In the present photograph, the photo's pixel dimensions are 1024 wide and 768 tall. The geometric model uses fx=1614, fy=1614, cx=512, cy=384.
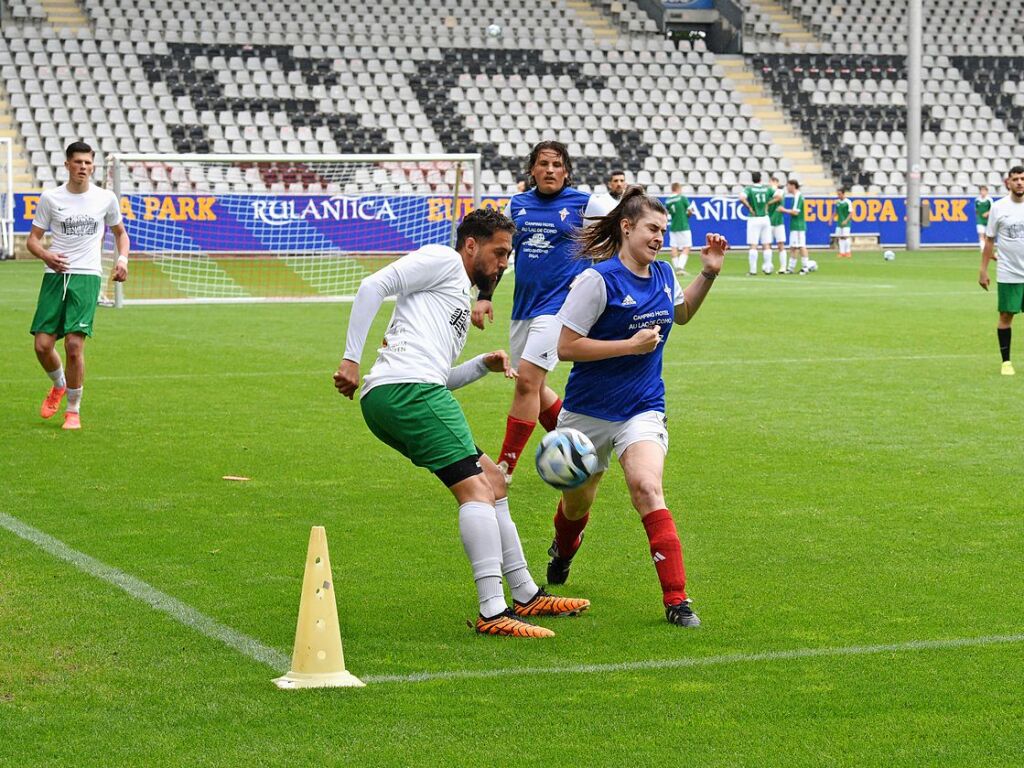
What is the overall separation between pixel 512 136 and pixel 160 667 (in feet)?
128

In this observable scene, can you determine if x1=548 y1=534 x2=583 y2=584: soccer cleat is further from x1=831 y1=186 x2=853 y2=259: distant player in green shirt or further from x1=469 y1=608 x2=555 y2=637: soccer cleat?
x1=831 y1=186 x2=853 y2=259: distant player in green shirt

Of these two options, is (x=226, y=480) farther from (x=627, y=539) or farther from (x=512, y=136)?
(x=512, y=136)

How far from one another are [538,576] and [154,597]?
1.71 m

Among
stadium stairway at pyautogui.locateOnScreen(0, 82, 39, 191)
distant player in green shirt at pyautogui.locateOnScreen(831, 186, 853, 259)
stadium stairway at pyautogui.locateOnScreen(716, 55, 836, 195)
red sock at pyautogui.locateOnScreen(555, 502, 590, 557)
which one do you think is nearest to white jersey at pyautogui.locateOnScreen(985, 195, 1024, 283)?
red sock at pyautogui.locateOnScreen(555, 502, 590, 557)

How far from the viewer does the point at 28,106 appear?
39156 mm

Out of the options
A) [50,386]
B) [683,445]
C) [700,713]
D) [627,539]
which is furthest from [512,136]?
[700,713]

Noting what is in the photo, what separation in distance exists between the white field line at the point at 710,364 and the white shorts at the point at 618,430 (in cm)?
876

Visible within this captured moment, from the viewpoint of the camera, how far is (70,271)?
12.1 meters

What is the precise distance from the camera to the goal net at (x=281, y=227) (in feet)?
94.9

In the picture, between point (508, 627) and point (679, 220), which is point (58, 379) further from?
point (679, 220)

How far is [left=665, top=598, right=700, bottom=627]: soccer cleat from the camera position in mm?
6227

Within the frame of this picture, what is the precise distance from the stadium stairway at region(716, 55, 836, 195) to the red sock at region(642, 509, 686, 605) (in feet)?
126

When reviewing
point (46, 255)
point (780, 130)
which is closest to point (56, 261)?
point (46, 255)

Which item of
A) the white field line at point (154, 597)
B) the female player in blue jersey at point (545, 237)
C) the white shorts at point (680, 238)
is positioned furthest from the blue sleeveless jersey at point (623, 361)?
the white shorts at point (680, 238)
